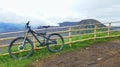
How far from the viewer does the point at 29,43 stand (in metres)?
18.7

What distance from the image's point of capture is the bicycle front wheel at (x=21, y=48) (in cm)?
1859

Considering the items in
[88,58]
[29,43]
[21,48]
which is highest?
[29,43]

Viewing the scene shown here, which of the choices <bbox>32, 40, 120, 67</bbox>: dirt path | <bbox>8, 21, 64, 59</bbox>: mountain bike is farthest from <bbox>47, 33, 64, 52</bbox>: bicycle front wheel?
<bbox>32, 40, 120, 67</bbox>: dirt path

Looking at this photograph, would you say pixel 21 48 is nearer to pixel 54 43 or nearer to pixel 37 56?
pixel 37 56

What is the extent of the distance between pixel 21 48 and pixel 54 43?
1.92m

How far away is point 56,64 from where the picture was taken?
1722 cm

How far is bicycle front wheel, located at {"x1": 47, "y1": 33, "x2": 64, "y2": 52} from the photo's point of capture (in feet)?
64.8

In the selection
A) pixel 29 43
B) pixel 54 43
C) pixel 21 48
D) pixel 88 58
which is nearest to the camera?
pixel 88 58

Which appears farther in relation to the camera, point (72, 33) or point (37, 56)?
point (72, 33)

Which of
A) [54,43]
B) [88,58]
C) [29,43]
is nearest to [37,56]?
[29,43]

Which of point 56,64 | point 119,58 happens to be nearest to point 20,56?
Result: point 56,64

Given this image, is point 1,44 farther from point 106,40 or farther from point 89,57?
point 106,40

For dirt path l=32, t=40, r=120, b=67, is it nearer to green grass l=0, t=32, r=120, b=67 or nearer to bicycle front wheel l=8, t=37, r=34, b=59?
green grass l=0, t=32, r=120, b=67

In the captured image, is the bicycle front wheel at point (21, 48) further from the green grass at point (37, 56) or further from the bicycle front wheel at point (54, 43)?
the bicycle front wheel at point (54, 43)
